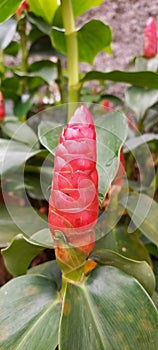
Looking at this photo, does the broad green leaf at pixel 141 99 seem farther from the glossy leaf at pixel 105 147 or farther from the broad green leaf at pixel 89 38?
the glossy leaf at pixel 105 147

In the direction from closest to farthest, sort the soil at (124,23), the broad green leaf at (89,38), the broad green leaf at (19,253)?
the broad green leaf at (19,253) → the broad green leaf at (89,38) → the soil at (124,23)

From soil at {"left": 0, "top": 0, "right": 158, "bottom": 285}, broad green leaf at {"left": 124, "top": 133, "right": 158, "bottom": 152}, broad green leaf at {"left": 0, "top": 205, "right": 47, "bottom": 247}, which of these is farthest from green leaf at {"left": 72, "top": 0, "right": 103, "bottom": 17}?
soil at {"left": 0, "top": 0, "right": 158, "bottom": 285}

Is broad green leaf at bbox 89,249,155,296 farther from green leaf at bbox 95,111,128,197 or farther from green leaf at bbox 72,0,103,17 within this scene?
green leaf at bbox 72,0,103,17

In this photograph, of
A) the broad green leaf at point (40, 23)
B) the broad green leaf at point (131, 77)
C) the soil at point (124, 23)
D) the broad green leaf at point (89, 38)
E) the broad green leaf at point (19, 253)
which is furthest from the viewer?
the soil at point (124, 23)

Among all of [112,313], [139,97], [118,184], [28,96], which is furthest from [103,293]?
[28,96]

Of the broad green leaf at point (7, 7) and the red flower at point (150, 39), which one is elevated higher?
the broad green leaf at point (7, 7)

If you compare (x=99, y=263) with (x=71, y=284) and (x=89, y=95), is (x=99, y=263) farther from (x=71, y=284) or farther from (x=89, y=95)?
(x=89, y=95)

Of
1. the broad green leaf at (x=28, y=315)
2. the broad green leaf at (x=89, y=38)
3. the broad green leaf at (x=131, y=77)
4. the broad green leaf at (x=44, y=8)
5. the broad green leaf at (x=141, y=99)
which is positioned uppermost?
the broad green leaf at (x=44, y=8)

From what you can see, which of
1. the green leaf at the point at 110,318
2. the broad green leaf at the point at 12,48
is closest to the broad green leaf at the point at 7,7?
the green leaf at the point at 110,318

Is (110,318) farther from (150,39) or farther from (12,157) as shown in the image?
(150,39)
